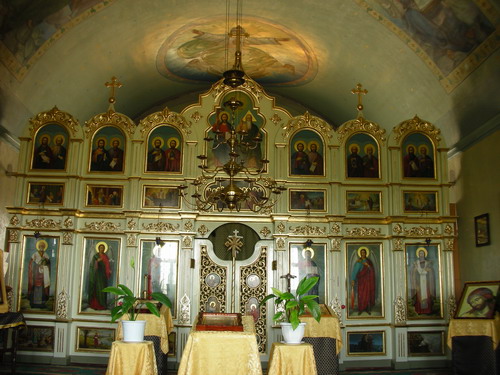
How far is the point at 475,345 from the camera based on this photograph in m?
8.58

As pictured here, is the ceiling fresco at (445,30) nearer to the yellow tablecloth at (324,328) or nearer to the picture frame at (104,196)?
the yellow tablecloth at (324,328)

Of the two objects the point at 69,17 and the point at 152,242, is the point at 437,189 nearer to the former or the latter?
the point at 152,242

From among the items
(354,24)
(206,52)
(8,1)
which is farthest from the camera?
(206,52)

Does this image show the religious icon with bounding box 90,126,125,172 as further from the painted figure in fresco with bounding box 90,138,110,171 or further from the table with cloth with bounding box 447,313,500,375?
the table with cloth with bounding box 447,313,500,375

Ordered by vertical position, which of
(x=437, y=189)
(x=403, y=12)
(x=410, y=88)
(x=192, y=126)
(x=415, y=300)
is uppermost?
(x=403, y=12)

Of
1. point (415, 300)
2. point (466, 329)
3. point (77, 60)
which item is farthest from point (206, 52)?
point (466, 329)

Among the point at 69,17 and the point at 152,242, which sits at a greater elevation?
the point at 69,17

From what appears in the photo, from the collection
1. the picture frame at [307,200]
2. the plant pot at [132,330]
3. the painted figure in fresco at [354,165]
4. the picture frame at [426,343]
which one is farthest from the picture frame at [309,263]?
the plant pot at [132,330]

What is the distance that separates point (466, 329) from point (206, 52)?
830cm

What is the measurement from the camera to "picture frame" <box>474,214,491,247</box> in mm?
10352

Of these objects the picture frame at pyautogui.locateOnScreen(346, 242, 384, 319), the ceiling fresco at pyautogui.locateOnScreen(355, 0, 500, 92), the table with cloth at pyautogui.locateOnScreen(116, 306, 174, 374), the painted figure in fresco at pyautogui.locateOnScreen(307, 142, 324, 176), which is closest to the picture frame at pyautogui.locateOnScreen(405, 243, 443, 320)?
the picture frame at pyautogui.locateOnScreen(346, 242, 384, 319)

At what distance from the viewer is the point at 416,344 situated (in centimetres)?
1014

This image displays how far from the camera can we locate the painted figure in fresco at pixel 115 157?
10570mm

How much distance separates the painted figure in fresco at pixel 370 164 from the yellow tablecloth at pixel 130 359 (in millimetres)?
5890
